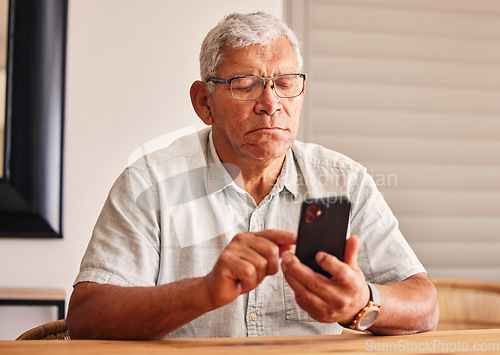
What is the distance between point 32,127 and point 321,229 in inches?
50.5

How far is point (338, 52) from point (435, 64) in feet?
1.36

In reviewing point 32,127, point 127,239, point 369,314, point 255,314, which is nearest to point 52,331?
point 127,239

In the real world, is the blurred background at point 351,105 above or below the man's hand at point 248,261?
above

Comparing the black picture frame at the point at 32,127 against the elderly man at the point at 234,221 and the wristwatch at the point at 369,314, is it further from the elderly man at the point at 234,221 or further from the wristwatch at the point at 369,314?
the wristwatch at the point at 369,314

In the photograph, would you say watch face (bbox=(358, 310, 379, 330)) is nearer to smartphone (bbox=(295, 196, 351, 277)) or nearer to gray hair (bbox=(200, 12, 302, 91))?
smartphone (bbox=(295, 196, 351, 277))

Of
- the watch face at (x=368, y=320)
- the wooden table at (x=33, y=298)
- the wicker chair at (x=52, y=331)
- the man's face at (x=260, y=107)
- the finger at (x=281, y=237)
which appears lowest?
the wooden table at (x=33, y=298)

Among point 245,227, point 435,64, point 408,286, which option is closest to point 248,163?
point 245,227

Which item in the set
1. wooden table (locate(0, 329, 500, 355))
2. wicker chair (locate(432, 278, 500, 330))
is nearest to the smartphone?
wooden table (locate(0, 329, 500, 355))

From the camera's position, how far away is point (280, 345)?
2.65ft

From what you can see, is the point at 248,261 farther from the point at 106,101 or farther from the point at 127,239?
the point at 106,101

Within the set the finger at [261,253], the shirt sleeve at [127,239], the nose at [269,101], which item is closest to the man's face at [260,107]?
the nose at [269,101]

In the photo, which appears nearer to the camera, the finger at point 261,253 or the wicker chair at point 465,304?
the finger at point 261,253

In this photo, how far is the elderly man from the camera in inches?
34.0

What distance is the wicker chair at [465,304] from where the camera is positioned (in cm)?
155
